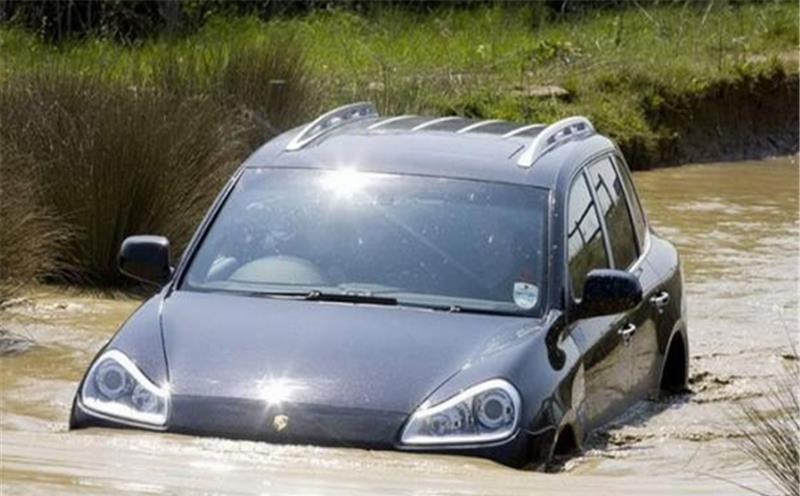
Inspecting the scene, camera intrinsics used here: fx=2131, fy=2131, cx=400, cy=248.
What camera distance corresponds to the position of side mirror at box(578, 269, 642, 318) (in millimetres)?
7781

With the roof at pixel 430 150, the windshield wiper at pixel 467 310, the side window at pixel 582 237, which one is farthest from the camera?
the roof at pixel 430 150

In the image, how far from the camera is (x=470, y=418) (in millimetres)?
6867

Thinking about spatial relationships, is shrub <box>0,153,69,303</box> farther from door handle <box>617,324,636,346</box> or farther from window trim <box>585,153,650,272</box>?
door handle <box>617,324,636,346</box>

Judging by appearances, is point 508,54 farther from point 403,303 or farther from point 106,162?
point 403,303

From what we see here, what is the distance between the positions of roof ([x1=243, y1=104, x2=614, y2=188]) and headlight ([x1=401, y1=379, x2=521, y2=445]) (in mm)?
1450

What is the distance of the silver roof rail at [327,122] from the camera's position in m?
8.54

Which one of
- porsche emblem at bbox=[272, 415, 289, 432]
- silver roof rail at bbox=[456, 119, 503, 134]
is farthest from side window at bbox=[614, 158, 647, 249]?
porsche emblem at bbox=[272, 415, 289, 432]

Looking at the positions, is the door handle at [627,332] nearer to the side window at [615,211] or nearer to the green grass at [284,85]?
the side window at [615,211]

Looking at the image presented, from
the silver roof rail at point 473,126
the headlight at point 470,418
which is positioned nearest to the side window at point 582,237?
the silver roof rail at point 473,126

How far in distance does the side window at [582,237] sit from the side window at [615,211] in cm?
18

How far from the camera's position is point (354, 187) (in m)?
8.17

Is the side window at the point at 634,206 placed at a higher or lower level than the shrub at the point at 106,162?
higher

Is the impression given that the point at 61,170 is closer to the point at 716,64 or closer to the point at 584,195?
the point at 584,195

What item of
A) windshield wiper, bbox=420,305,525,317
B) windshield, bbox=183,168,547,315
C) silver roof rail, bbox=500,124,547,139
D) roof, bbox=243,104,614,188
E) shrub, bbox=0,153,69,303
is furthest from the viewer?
shrub, bbox=0,153,69,303
